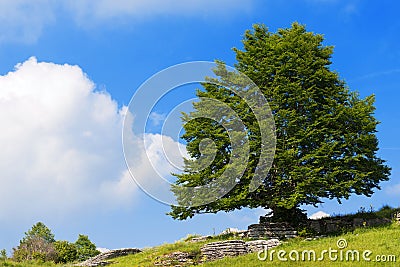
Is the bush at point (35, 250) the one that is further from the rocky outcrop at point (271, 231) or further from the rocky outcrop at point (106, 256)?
the rocky outcrop at point (271, 231)

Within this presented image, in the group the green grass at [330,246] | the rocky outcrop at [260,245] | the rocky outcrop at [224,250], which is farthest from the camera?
the rocky outcrop at [260,245]

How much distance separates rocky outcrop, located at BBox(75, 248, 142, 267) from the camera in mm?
28766

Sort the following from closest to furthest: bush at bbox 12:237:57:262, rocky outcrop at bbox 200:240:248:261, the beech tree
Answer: rocky outcrop at bbox 200:240:248:261
the beech tree
bush at bbox 12:237:57:262

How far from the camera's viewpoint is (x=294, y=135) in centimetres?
2716

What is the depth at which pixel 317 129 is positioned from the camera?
2738 centimetres

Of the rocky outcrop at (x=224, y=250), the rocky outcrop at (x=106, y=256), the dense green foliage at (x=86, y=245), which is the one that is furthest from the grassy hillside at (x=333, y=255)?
the dense green foliage at (x=86, y=245)

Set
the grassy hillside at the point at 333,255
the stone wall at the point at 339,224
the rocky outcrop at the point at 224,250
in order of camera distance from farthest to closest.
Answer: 1. the stone wall at the point at 339,224
2. the rocky outcrop at the point at 224,250
3. the grassy hillside at the point at 333,255

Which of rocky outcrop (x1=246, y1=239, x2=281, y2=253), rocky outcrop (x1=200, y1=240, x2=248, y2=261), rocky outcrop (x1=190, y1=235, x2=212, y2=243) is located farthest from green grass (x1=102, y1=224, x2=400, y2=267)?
rocky outcrop (x1=190, y1=235, x2=212, y2=243)

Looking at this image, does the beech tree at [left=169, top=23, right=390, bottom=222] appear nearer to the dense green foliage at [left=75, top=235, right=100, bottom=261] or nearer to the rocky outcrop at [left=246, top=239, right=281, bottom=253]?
the rocky outcrop at [left=246, top=239, right=281, bottom=253]

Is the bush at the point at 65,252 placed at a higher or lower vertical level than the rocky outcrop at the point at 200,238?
lower

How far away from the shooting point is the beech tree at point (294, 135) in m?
26.8

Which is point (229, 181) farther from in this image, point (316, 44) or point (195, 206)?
point (316, 44)

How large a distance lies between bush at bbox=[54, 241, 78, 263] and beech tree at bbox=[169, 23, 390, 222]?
16.3 metres

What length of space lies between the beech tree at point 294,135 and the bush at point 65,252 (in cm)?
1632
